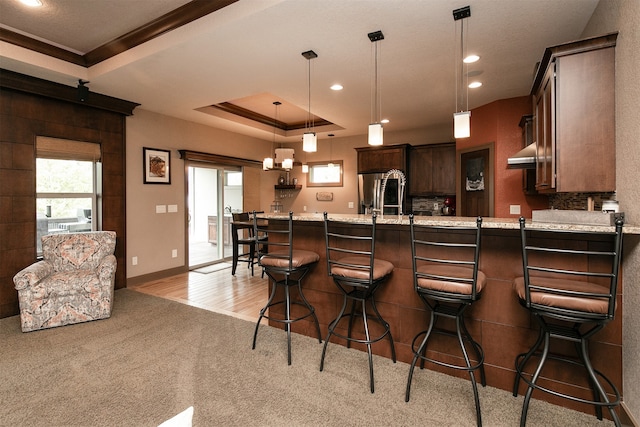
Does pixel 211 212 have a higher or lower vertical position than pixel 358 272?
higher

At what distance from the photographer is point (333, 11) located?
91.4 inches

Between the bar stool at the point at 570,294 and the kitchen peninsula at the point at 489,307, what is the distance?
8cm

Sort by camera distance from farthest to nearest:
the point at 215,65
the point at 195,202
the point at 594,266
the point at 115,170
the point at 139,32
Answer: the point at 195,202
the point at 115,170
the point at 215,65
the point at 139,32
the point at 594,266

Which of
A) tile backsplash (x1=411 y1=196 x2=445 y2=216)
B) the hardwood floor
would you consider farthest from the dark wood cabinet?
the hardwood floor

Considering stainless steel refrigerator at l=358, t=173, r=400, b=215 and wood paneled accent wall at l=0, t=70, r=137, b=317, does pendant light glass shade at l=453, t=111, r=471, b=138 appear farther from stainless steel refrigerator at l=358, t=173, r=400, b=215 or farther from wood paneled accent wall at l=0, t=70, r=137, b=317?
wood paneled accent wall at l=0, t=70, r=137, b=317

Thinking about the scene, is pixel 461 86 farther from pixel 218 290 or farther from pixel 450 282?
pixel 218 290

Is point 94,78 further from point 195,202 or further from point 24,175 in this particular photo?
point 195,202

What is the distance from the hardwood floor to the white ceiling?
2652 mm

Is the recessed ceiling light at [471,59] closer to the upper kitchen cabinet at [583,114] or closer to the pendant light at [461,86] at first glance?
the pendant light at [461,86]

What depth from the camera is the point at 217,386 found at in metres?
2.15

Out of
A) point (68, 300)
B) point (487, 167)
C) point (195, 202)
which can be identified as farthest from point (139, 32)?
point (487, 167)

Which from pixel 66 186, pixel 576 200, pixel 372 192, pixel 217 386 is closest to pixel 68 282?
pixel 66 186

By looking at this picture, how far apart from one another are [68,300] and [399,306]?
3.24 m

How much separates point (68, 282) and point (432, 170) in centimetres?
549
